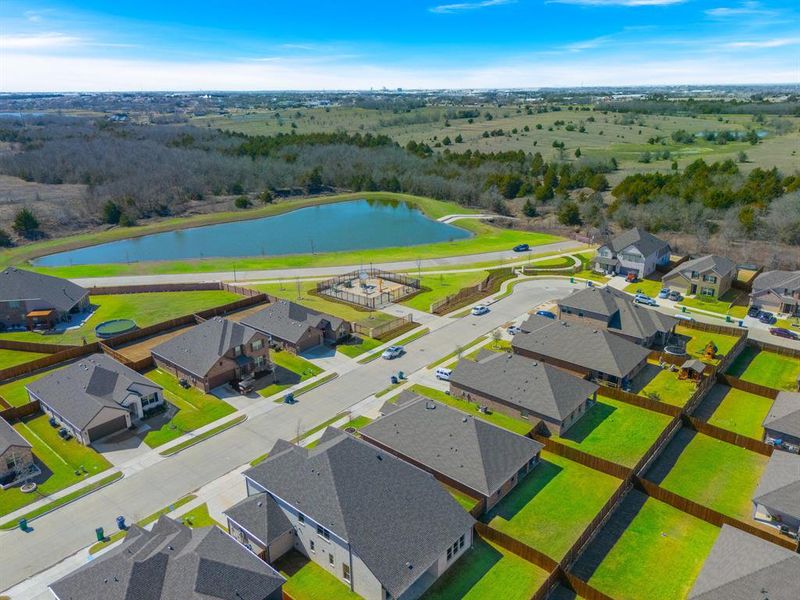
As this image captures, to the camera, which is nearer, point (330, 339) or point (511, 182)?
point (330, 339)

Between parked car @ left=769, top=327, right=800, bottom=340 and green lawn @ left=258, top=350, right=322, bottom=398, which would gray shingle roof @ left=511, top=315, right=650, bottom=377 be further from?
green lawn @ left=258, top=350, right=322, bottom=398

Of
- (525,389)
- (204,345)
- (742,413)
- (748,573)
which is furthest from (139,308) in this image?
(748,573)

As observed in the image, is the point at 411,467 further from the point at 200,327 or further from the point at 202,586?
the point at 200,327

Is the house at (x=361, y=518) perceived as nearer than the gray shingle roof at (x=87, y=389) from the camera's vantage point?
Yes

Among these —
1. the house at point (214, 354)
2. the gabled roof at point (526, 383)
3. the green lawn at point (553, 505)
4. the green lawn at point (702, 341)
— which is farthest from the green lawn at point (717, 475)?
the house at point (214, 354)

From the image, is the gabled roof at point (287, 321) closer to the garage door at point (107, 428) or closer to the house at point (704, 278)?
the garage door at point (107, 428)

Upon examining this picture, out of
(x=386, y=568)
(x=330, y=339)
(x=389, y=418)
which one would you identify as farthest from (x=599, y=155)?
(x=386, y=568)

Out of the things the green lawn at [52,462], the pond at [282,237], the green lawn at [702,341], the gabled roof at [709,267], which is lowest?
the pond at [282,237]

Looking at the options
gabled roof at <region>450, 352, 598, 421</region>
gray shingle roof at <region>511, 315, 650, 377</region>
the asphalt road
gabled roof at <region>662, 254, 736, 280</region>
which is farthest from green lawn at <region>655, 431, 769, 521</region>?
gabled roof at <region>662, 254, 736, 280</region>
